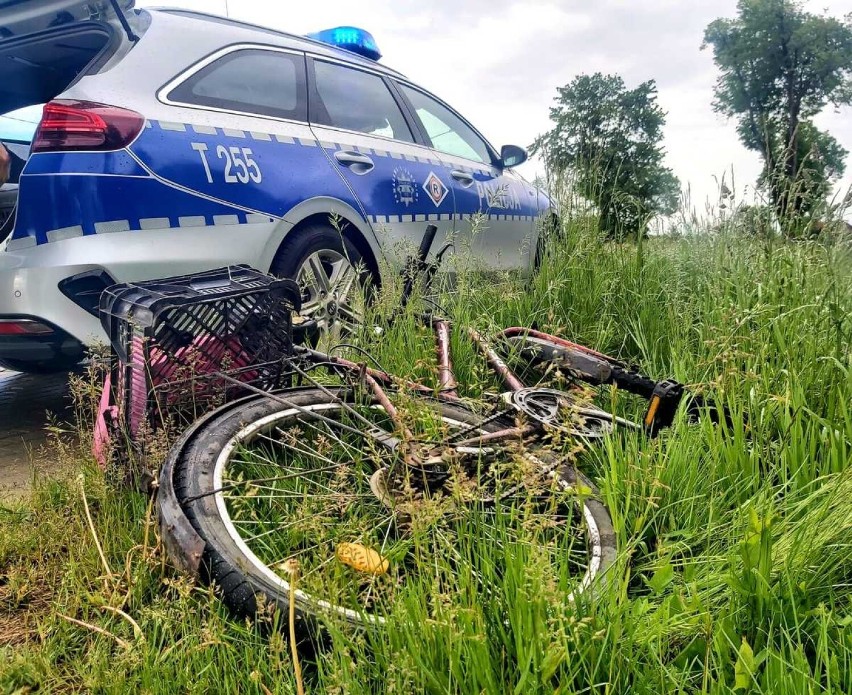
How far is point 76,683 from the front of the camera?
4.58ft

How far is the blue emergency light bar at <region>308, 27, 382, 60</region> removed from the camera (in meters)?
4.43

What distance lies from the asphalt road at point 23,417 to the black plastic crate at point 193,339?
0.50 meters

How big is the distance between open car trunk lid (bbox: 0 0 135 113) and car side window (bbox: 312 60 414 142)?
3.72 ft

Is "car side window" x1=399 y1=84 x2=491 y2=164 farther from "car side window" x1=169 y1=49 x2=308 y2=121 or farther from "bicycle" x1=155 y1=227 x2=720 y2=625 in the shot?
"bicycle" x1=155 y1=227 x2=720 y2=625

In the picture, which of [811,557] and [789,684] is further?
[811,557]

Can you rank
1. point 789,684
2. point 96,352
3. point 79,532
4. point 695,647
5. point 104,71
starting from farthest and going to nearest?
1. point 104,71
2. point 96,352
3. point 79,532
4. point 695,647
5. point 789,684

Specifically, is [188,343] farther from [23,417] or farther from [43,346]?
[23,417]

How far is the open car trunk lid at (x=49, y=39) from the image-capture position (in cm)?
254

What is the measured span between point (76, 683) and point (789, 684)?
1.42 metres

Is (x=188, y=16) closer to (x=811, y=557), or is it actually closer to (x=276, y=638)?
(x=276, y=638)

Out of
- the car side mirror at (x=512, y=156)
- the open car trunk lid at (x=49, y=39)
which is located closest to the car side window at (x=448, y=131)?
the car side mirror at (x=512, y=156)

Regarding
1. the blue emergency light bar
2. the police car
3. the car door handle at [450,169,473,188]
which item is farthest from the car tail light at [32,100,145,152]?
the car door handle at [450,169,473,188]

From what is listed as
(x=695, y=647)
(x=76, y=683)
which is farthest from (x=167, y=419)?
(x=695, y=647)

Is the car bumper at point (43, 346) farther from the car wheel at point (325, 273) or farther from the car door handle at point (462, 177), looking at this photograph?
the car door handle at point (462, 177)
